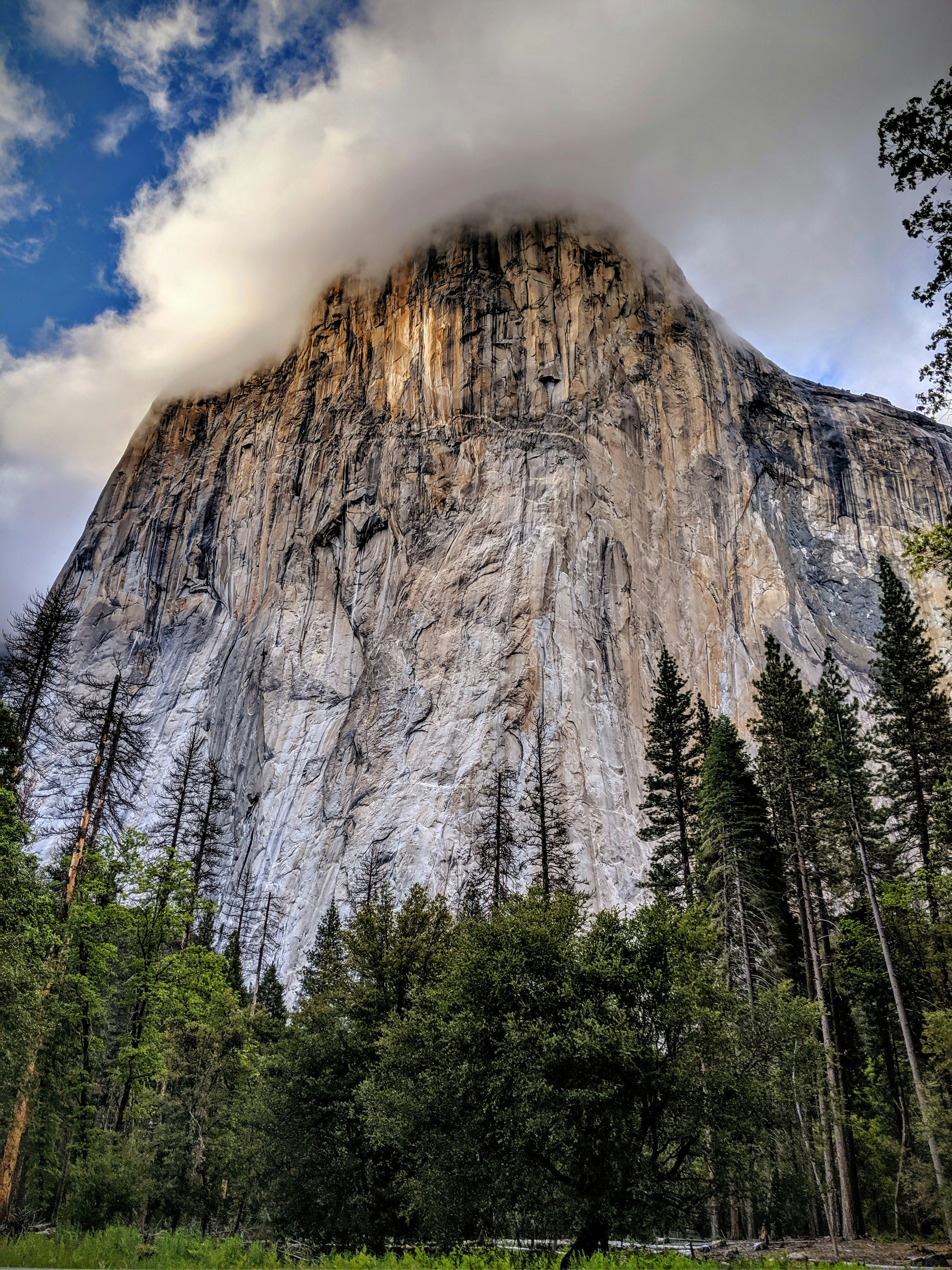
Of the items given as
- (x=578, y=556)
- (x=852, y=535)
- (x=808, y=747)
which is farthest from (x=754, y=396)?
(x=808, y=747)

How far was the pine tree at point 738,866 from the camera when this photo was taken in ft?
82.0

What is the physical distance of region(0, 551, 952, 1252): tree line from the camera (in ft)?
49.8

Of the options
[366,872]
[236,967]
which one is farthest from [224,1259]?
[366,872]

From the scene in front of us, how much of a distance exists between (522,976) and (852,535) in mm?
75416

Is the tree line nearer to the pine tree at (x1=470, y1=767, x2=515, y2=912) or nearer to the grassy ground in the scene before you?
the pine tree at (x1=470, y1=767, x2=515, y2=912)

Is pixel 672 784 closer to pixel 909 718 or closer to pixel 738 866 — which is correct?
pixel 738 866

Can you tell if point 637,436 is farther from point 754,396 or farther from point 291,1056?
point 291,1056

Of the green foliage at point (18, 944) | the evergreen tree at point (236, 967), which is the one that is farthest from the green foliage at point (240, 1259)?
the evergreen tree at point (236, 967)

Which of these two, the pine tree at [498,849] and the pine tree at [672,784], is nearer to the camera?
the pine tree at [498,849]

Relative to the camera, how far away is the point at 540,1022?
1521 cm

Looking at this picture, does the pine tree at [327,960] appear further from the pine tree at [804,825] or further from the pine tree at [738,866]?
the pine tree at [804,825]

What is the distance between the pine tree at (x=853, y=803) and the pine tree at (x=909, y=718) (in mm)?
904

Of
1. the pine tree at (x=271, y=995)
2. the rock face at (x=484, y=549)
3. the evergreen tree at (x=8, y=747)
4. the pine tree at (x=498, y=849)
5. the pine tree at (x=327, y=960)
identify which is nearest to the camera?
the evergreen tree at (x=8, y=747)

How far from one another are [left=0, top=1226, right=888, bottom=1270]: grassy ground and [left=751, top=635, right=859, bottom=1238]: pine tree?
11.3 meters
